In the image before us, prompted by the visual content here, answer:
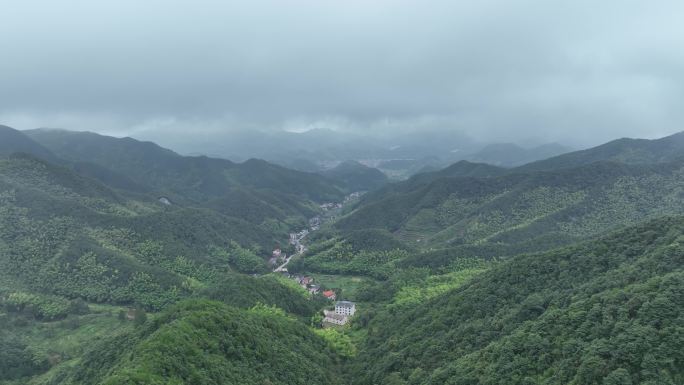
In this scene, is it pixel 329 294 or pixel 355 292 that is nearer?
pixel 355 292

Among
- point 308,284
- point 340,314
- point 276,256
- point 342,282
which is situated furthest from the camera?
point 276,256

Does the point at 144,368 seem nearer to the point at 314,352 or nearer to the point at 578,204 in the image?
the point at 314,352

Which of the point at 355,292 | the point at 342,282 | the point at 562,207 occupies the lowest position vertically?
the point at 342,282

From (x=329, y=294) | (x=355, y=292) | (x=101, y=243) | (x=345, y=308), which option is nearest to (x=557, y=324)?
(x=345, y=308)

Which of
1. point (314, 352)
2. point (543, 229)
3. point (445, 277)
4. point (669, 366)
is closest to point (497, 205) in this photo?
point (543, 229)

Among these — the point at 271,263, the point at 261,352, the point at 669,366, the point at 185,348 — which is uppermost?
the point at 669,366

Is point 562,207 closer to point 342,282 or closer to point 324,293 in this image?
point 342,282

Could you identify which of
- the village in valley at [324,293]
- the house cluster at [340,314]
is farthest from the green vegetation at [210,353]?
Result: the village in valley at [324,293]
